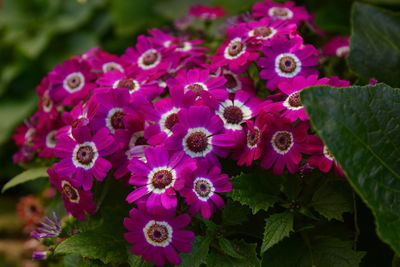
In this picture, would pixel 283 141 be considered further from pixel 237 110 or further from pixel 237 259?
pixel 237 259

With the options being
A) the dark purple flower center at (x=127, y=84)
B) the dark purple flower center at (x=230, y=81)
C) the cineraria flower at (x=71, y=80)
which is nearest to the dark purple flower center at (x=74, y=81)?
the cineraria flower at (x=71, y=80)

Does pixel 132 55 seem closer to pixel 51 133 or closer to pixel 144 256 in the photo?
pixel 51 133

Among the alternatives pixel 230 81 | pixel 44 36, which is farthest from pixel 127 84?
pixel 44 36

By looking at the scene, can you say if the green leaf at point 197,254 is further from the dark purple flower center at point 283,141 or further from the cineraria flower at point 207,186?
the dark purple flower center at point 283,141

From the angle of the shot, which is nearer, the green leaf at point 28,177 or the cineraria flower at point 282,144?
the cineraria flower at point 282,144

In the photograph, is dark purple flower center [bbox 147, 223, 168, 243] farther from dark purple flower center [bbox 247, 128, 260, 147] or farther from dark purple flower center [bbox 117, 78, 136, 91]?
dark purple flower center [bbox 117, 78, 136, 91]

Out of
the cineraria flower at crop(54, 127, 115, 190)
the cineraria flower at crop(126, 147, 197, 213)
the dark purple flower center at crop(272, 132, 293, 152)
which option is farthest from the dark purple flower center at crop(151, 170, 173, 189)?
the dark purple flower center at crop(272, 132, 293, 152)
